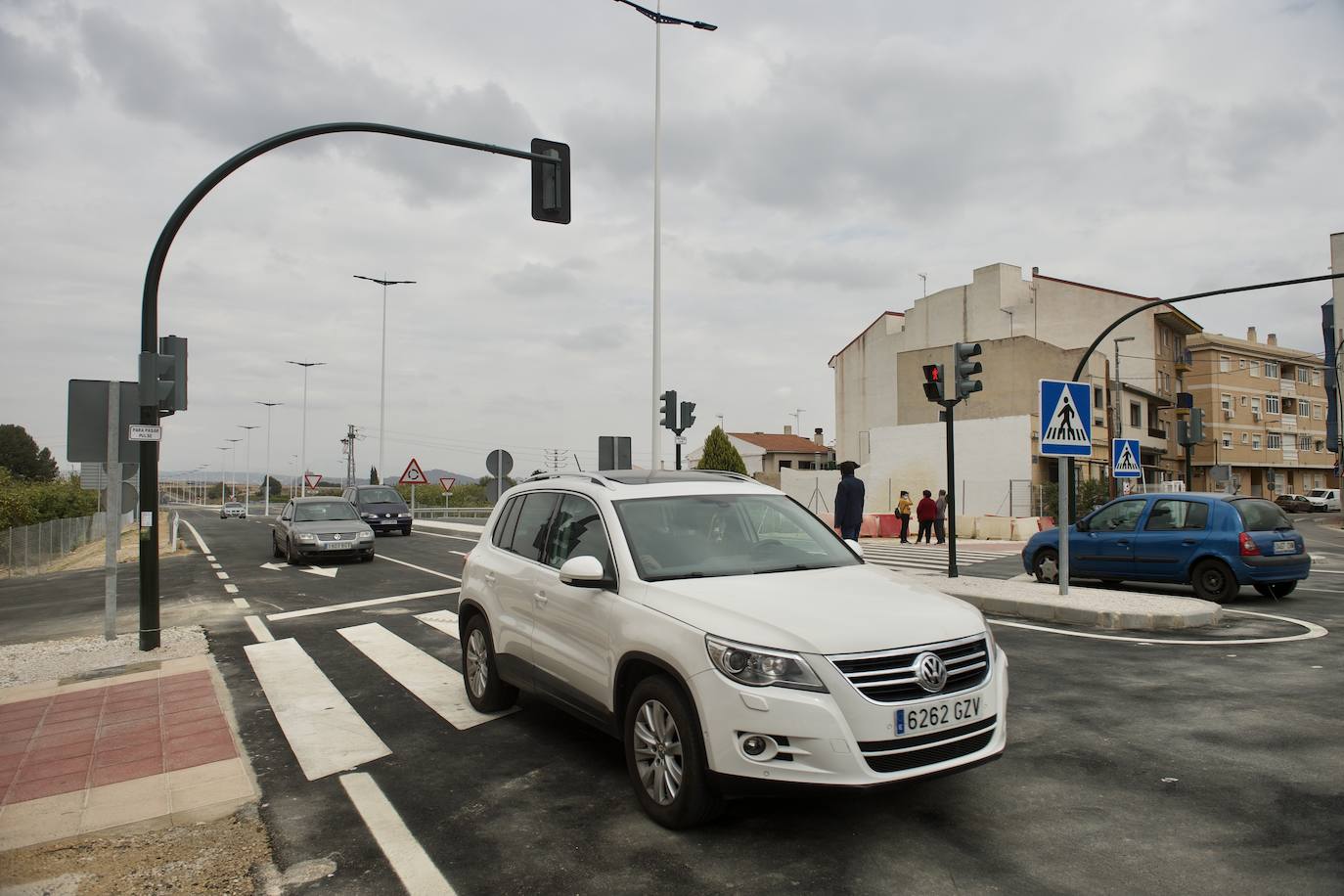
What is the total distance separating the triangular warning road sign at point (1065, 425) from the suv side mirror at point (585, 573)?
8.63 m

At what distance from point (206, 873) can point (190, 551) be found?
24784 mm

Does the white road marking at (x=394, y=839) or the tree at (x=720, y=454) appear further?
the tree at (x=720, y=454)

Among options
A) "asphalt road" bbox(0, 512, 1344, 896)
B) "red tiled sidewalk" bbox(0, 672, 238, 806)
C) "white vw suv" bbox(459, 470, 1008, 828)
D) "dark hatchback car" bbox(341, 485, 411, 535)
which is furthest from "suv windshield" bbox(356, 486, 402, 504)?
"white vw suv" bbox(459, 470, 1008, 828)

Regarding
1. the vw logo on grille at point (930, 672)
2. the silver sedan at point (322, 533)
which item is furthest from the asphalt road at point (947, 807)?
the silver sedan at point (322, 533)

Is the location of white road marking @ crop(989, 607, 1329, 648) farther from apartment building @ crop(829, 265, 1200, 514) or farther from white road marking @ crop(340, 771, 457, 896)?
apartment building @ crop(829, 265, 1200, 514)

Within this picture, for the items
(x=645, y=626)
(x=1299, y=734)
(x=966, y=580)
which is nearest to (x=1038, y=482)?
(x=966, y=580)

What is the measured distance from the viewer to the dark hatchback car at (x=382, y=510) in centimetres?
2855

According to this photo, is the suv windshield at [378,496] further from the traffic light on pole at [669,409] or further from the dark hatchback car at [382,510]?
the traffic light on pole at [669,409]

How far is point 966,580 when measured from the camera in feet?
44.7

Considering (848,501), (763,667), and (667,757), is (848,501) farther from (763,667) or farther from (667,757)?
(763,667)

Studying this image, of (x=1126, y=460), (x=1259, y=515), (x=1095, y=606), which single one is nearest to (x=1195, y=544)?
(x=1259, y=515)

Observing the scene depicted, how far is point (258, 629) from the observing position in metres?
10.4

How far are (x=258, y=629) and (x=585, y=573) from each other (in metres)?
7.38

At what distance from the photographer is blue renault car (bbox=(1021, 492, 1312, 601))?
11.9m
